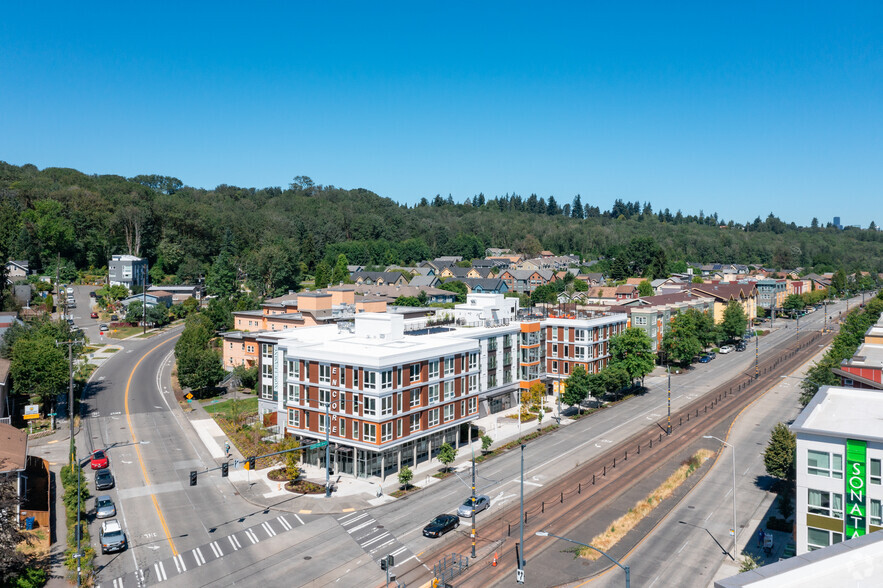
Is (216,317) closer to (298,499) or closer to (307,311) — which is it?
(307,311)

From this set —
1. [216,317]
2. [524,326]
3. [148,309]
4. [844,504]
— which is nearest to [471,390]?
[524,326]

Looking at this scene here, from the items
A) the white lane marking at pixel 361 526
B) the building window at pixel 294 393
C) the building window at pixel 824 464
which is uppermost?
the building window at pixel 824 464

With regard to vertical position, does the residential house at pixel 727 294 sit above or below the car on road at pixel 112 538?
above

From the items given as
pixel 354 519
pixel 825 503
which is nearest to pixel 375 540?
pixel 354 519

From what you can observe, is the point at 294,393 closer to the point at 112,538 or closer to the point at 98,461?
the point at 98,461

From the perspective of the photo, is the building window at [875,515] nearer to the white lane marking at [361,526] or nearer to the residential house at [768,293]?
the white lane marking at [361,526]

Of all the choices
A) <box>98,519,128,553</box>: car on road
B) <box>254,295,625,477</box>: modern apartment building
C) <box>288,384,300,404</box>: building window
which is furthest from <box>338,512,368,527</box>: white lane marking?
<box>288,384,300,404</box>: building window

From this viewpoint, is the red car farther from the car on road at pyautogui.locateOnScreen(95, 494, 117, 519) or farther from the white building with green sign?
the white building with green sign

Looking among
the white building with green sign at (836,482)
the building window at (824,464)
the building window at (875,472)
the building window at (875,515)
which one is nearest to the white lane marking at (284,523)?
the white building with green sign at (836,482)

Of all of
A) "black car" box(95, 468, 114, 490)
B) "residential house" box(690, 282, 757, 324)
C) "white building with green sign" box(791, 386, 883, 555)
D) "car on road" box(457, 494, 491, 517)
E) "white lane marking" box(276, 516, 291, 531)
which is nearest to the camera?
"white building with green sign" box(791, 386, 883, 555)
